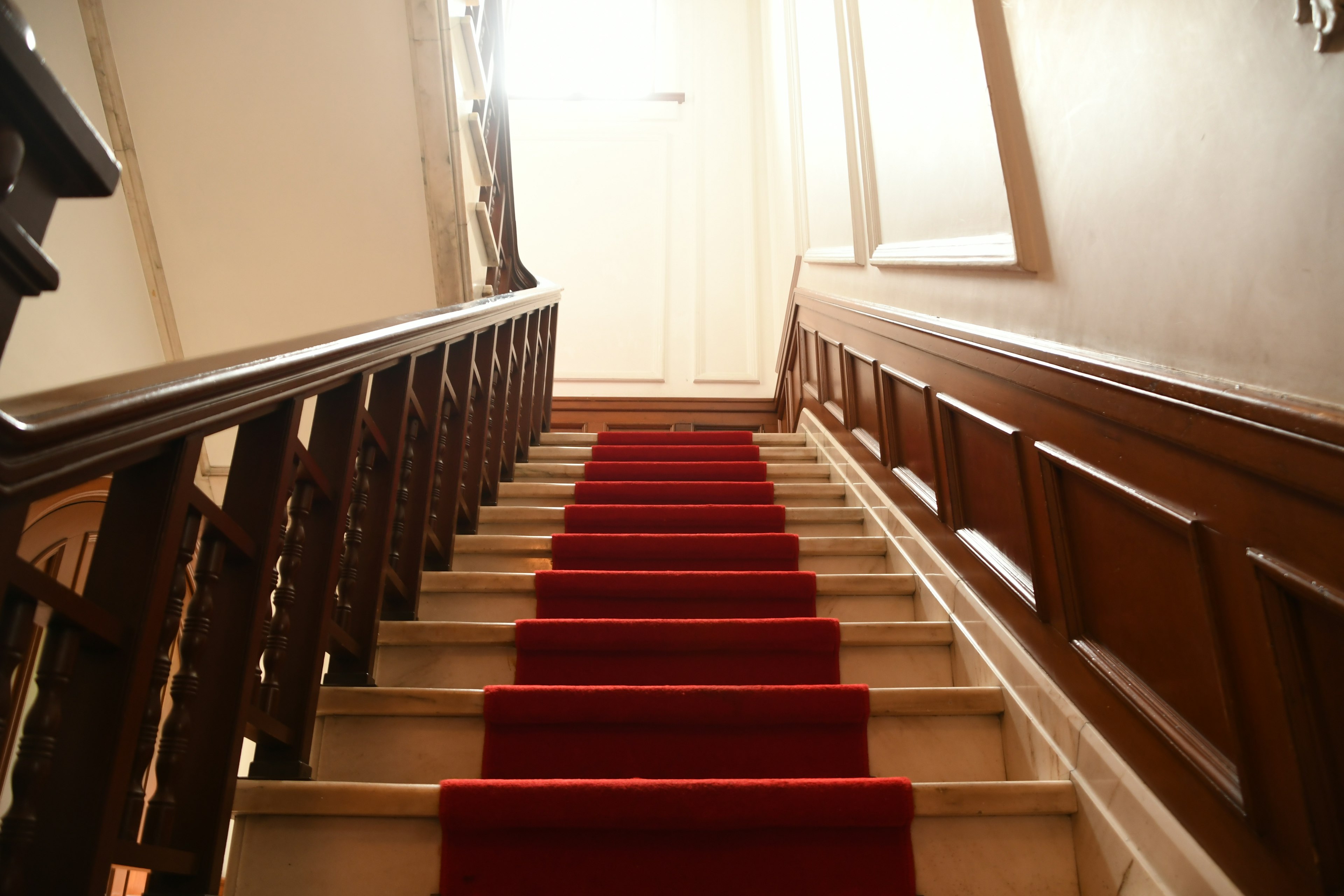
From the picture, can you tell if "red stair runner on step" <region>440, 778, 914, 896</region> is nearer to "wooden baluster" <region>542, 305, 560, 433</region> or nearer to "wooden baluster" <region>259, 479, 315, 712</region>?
"wooden baluster" <region>259, 479, 315, 712</region>

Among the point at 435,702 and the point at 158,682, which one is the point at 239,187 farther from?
the point at 158,682

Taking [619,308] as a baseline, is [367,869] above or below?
below

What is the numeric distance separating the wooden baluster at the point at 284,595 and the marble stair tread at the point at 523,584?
70cm

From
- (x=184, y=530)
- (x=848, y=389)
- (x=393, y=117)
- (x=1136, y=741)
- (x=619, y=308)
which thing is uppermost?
(x=619, y=308)

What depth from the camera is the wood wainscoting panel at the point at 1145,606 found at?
1.20 metres

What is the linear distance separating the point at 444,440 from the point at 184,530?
1.31 metres

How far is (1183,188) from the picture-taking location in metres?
1.29

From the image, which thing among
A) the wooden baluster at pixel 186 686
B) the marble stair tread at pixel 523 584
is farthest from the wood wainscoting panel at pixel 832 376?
the wooden baluster at pixel 186 686

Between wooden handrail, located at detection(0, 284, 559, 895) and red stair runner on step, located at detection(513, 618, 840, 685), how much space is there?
15.3 inches

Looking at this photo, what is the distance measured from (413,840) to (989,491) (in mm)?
1422

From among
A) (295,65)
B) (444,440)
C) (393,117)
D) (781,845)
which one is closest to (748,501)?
(444,440)

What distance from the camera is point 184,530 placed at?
109 centimetres

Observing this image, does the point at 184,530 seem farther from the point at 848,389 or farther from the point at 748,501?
the point at 848,389

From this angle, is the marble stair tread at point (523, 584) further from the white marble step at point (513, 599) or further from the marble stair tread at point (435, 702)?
the marble stair tread at point (435, 702)
